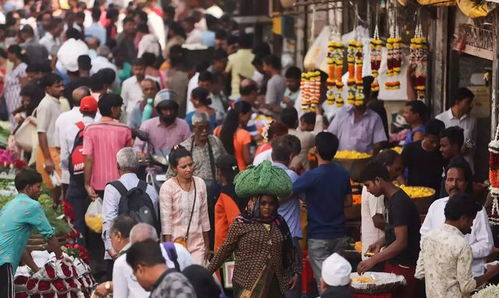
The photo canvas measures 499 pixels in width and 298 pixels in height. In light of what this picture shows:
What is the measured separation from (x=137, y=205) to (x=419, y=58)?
4.28 m

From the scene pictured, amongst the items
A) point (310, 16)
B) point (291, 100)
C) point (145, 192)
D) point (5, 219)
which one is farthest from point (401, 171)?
point (310, 16)

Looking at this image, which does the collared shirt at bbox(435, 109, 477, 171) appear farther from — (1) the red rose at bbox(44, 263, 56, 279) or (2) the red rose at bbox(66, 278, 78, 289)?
(1) the red rose at bbox(44, 263, 56, 279)

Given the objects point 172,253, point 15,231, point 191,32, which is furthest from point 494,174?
point 191,32

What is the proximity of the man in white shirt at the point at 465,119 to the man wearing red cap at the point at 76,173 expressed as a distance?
13.0 feet

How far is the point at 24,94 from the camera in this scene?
60.6 ft

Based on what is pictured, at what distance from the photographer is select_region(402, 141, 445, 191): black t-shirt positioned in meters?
14.4

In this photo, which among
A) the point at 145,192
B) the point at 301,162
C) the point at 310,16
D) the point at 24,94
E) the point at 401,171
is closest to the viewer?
the point at 145,192

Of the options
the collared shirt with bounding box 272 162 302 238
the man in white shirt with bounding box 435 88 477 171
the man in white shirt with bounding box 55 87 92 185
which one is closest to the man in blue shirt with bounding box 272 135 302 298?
the collared shirt with bounding box 272 162 302 238

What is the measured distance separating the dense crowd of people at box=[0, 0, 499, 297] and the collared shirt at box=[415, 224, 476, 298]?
1 centimetres

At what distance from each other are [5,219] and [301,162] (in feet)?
13.8

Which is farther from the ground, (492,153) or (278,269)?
(492,153)

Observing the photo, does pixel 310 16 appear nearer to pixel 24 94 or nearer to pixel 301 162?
pixel 24 94

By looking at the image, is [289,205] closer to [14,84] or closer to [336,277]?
[336,277]

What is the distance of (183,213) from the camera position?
1270 centimetres
